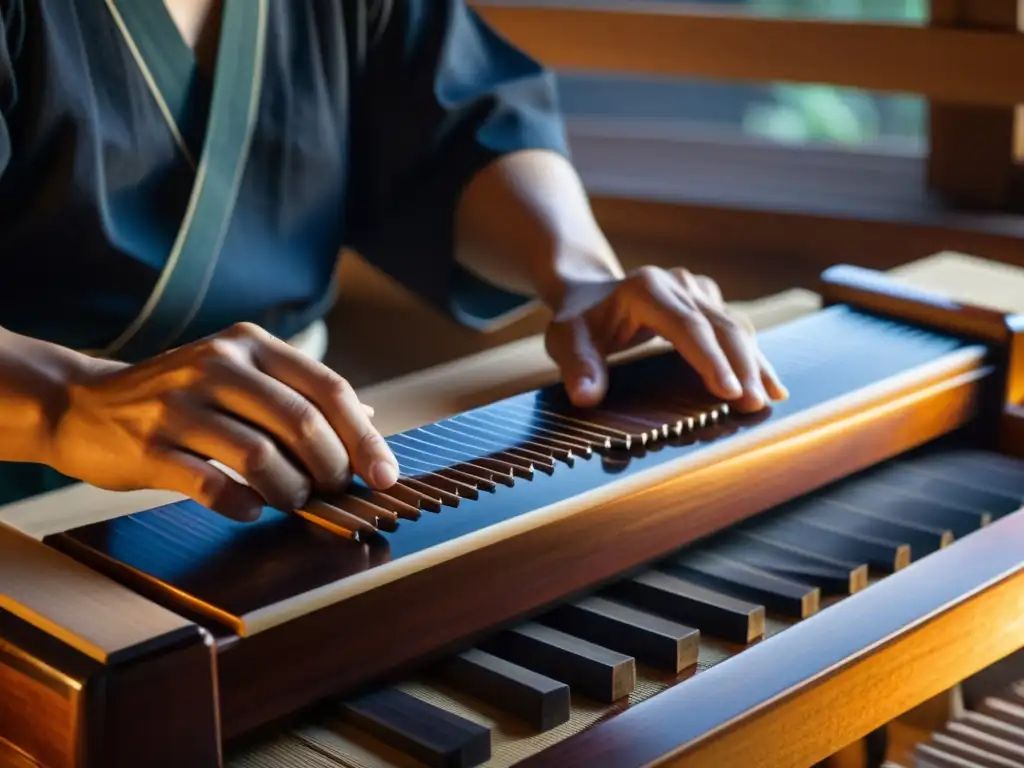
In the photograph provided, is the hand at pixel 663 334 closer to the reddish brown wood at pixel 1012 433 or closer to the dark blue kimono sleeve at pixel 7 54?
the reddish brown wood at pixel 1012 433

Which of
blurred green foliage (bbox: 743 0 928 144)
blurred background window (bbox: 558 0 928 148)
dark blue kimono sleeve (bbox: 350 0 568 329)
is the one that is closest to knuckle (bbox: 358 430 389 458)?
dark blue kimono sleeve (bbox: 350 0 568 329)

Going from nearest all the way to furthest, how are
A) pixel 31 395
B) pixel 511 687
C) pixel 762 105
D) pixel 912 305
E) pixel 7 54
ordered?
pixel 511 687, pixel 31 395, pixel 7 54, pixel 912 305, pixel 762 105

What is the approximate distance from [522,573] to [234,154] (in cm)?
61

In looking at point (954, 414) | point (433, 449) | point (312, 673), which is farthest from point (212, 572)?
point (954, 414)

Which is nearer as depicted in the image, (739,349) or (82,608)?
(82,608)

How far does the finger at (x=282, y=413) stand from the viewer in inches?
30.8

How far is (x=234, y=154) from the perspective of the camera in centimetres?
126

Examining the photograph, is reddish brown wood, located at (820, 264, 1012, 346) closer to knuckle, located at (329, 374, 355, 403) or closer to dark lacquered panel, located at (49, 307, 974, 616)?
dark lacquered panel, located at (49, 307, 974, 616)

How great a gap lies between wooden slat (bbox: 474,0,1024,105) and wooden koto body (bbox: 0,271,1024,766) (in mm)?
→ 862

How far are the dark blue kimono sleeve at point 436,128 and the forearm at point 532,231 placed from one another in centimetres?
2

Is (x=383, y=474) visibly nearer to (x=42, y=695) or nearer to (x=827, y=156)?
(x=42, y=695)

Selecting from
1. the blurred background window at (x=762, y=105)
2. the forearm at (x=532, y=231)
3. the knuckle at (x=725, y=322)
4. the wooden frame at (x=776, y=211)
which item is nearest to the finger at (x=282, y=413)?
the knuckle at (x=725, y=322)

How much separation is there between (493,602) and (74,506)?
323mm

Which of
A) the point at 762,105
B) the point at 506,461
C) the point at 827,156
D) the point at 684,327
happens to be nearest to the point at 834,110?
the point at 762,105
